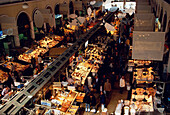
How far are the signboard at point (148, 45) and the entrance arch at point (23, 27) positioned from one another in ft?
38.5

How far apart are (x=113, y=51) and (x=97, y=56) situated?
1.86 metres

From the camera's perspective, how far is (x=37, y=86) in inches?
345

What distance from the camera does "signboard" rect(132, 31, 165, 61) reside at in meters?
8.72

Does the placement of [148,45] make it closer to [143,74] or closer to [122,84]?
[143,74]

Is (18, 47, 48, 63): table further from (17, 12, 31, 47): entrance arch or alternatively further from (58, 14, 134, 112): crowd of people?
(58, 14, 134, 112): crowd of people

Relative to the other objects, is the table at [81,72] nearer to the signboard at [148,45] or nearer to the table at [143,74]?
the table at [143,74]

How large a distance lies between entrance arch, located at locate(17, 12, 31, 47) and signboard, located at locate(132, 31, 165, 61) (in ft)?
38.5

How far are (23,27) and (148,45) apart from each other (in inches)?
510

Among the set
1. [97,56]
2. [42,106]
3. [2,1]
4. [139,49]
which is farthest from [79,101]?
[2,1]

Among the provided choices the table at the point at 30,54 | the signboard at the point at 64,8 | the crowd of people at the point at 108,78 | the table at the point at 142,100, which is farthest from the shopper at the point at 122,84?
the signboard at the point at 64,8

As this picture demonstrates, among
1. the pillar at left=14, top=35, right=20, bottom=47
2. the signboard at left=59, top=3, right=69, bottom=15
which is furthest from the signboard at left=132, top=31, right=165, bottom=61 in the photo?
the signboard at left=59, top=3, right=69, bottom=15

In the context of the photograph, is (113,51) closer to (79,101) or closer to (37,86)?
(79,101)

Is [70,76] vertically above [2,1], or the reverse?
[2,1]

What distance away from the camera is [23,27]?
18516mm
